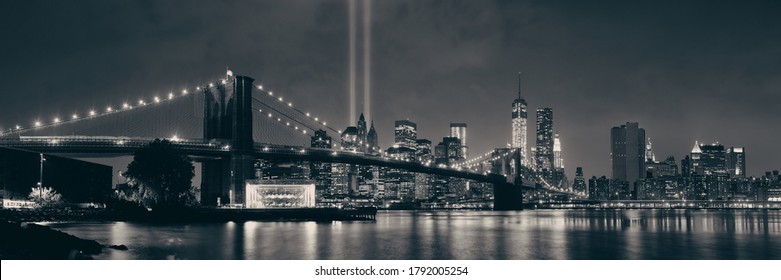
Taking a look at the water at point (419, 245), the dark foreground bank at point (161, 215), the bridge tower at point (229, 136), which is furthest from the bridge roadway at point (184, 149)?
the water at point (419, 245)

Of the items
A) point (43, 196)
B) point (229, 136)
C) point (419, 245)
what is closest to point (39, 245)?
point (419, 245)

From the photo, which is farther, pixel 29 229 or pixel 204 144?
pixel 204 144

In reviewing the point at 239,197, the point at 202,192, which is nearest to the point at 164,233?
the point at 239,197

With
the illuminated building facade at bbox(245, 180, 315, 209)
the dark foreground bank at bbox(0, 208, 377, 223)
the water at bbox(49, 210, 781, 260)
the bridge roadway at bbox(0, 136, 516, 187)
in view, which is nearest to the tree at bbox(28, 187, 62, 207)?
the bridge roadway at bbox(0, 136, 516, 187)

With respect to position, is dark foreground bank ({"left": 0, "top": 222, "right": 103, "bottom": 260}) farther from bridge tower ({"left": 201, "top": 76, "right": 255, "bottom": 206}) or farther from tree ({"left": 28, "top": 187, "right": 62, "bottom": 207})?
bridge tower ({"left": 201, "top": 76, "right": 255, "bottom": 206})

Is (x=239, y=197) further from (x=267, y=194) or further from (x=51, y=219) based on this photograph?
(x=51, y=219)

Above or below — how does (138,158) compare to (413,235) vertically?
above
